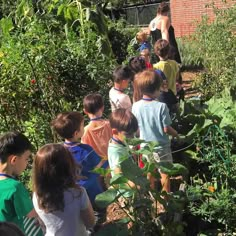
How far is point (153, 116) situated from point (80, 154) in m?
0.88

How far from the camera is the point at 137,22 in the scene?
974 inches

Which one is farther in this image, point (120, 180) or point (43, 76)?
point (43, 76)

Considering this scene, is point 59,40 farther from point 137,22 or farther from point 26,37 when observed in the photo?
point 137,22

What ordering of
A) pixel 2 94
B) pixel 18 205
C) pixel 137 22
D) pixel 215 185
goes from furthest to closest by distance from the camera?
pixel 137 22, pixel 2 94, pixel 215 185, pixel 18 205

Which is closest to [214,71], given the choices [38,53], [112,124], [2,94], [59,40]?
[59,40]

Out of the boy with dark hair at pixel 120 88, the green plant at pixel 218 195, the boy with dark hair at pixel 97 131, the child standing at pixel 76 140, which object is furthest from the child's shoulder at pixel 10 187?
the boy with dark hair at pixel 120 88

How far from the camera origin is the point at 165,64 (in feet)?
19.6

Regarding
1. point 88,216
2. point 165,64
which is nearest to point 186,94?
point 165,64

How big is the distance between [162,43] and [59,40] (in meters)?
1.49

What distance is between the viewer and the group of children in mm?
2820

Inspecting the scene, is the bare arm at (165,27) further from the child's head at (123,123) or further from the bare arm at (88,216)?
the bare arm at (88,216)

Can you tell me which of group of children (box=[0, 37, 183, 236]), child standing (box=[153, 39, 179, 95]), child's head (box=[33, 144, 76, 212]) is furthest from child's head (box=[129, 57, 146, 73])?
child's head (box=[33, 144, 76, 212])

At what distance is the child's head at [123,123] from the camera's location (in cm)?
385

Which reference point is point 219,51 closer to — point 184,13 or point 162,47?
point 162,47
